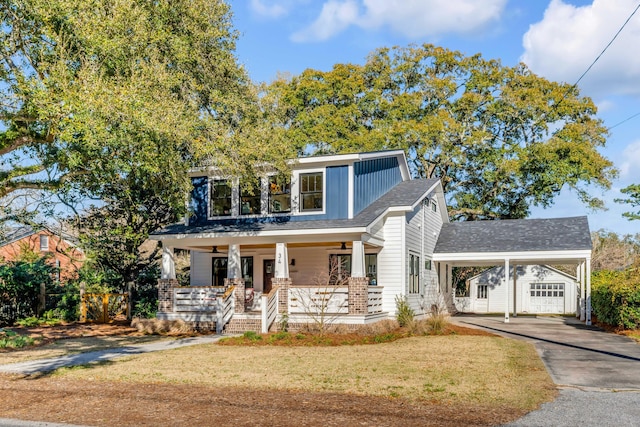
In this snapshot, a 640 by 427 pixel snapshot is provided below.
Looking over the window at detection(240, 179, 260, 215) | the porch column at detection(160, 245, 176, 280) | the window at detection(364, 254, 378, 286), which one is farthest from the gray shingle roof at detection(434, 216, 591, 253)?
the porch column at detection(160, 245, 176, 280)

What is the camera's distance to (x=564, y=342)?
1870 cm

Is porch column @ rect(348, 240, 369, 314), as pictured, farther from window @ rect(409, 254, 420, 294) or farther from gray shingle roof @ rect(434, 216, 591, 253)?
gray shingle roof @ rect(434, 216, 591, 253)

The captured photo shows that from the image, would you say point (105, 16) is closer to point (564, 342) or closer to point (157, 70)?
point (157, 70)

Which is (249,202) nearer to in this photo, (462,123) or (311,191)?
(311,191)

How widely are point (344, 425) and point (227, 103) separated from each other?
16329 millimetres

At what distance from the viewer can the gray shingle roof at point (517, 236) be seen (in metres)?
26.8

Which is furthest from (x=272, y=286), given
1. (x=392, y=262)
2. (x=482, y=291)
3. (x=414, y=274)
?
(x=482, y=291)

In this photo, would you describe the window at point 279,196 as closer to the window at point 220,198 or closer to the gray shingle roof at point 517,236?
the window at point 220,198

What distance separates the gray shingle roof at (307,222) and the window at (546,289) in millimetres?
19155

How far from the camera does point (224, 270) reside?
26625 millimetres

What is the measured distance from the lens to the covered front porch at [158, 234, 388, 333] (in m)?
21.1

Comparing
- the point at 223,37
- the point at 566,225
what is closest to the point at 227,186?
the point at 223,37

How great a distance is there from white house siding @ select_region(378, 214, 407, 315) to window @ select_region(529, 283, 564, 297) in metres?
21.6

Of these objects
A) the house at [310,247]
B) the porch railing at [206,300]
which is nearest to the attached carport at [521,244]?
the house at [310,247]
